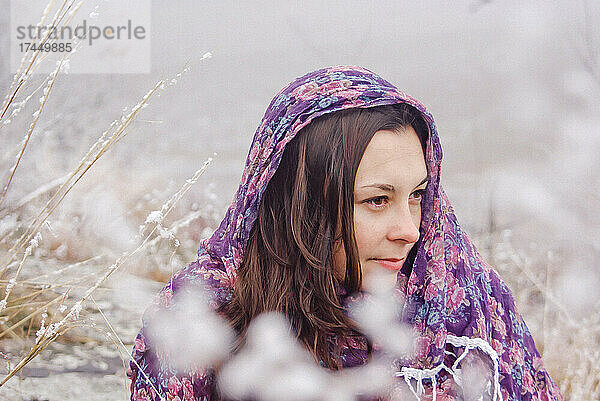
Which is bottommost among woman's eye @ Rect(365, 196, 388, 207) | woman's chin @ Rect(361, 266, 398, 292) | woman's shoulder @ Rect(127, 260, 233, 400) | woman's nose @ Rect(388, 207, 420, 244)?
woman's shoulder @ Rect(127, 260, 233, 400)

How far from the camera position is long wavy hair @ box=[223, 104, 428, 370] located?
1042 mm

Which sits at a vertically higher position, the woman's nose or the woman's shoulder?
the woman's nose

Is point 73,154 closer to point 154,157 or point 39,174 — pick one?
point 39,174

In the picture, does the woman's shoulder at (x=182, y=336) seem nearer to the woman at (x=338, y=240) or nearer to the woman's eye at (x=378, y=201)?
A: the woman at (x=338, y=240)

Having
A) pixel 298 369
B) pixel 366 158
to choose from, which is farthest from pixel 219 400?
pixel 366 158

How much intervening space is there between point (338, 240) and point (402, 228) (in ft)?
0.37

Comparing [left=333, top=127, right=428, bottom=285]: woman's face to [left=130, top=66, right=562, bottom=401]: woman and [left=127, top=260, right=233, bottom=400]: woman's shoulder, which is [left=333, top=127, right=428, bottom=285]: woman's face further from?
[left=127, top=260, right=233, bottom=400]: woman's shoulder

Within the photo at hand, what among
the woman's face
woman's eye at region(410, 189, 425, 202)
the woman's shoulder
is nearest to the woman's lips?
the woman's face

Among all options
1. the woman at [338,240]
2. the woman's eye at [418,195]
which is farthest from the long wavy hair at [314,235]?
the woman's eye at [418,195]

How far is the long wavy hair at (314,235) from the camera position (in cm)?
104

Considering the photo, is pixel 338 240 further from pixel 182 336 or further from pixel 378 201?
pixel 182 336

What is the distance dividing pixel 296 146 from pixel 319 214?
123mm

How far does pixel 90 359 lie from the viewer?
1832 millimetres

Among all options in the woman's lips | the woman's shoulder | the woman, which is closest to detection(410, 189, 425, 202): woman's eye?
the woman
